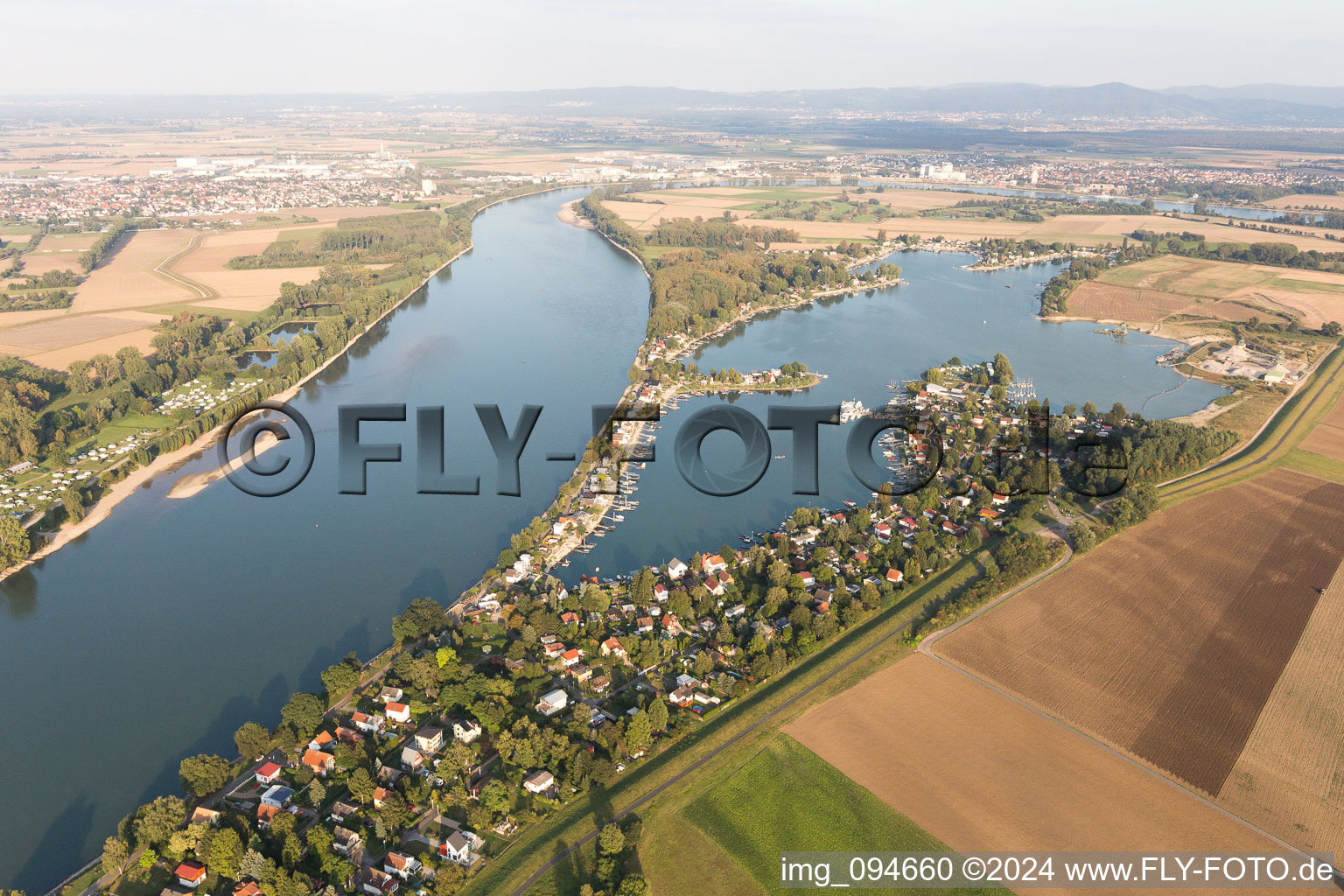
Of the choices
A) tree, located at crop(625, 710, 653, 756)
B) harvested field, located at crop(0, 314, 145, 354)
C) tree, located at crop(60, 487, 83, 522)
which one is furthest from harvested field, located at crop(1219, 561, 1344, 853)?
harvested field, located at crop(0, 314, 145, 354)

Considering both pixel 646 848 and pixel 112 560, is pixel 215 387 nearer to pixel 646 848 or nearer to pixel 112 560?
pixel 112 560

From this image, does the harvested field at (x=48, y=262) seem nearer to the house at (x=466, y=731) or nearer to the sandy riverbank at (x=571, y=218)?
the sandy riverbank at (x=571, y=218)

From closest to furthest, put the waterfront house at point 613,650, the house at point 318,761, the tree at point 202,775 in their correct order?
the tree at point 202,775, the house at point 318,761, the waterfront house at point 613,650

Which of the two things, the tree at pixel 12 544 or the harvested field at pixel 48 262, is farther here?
the harvested field at pixel 48 262

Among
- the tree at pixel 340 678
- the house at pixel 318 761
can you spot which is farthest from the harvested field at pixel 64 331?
the house at pixel 318 761

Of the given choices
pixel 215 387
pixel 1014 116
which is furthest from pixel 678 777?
pixel 1014 116

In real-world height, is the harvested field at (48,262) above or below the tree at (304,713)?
above

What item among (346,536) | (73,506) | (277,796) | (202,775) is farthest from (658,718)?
(73,506)

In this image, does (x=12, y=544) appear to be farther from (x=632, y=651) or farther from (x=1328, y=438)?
(x=1328, y=438)
